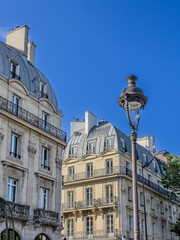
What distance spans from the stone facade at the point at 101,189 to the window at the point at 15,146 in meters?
13.2

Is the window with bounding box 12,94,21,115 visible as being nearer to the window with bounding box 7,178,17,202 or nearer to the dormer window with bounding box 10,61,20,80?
the dormer window with bounding box 10,61,20,80

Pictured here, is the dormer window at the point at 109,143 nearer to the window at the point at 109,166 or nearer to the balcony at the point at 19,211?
the window at the point at 109,166

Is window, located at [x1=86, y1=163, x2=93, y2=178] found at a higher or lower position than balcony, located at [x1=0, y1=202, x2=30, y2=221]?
higher

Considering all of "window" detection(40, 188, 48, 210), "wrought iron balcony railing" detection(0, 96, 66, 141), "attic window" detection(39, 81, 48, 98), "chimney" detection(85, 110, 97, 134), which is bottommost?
"window" detection(40, 188, 48, 210)

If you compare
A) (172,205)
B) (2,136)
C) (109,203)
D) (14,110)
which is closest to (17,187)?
(2,136)

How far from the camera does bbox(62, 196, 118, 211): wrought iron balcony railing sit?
33.3 metres

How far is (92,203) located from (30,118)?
1366 cm

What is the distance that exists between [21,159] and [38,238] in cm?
486

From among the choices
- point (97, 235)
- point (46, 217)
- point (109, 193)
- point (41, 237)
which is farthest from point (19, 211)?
point (109, 193)

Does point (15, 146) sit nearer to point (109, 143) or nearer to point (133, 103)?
point (133, 103)

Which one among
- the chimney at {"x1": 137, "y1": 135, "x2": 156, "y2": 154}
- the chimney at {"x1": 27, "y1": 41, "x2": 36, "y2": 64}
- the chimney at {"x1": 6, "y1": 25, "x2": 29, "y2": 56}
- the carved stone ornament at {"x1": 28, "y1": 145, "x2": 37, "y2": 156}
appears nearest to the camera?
the carved stone ornament at {"x1": 28, "y1": 145, "x2": 37, "y2": 156}

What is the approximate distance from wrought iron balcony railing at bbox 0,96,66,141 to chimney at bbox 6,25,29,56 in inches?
220

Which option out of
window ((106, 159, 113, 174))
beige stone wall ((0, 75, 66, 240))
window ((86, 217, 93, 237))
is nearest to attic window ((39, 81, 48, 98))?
beige stone wall ((0, 75, 66, 240))

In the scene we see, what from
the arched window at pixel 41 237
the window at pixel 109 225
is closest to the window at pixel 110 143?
the window at pixel 109 225
